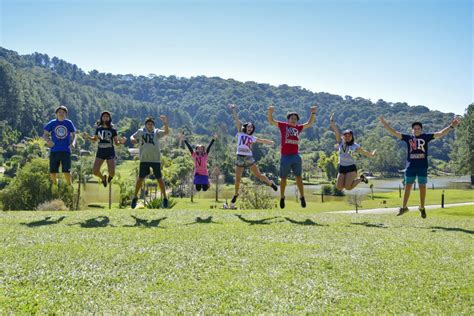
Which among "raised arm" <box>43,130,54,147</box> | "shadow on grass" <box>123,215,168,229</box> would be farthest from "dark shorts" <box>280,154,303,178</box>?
"raised arm" <box>43,130,54,147</box>

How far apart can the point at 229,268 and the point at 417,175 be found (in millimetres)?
8912

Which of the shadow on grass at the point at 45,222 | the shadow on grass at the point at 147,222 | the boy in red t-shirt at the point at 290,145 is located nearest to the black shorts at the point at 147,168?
the shadow on grass at the point at 147,222

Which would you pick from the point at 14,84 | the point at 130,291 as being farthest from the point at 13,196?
the point at 14,84

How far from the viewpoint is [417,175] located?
14.4 meters

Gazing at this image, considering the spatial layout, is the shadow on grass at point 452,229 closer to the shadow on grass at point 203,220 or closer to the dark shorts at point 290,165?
the dark shorts at point 290,165

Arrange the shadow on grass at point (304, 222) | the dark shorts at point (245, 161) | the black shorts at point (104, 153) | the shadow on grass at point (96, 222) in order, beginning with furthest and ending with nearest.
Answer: the dark shorts at point (245, 161)
the black shorts at point (104, 153)
the shadow on grass at point (304, 222)
the shadow on grass at point (96, 222)

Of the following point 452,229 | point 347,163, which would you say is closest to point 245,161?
point 347,163

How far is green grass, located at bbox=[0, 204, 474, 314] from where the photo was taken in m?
6.45

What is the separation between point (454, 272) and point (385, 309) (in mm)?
A: 2580

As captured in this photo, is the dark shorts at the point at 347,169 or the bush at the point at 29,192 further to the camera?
the bush at the point at 29,192

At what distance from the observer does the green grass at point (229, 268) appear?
6.45 m

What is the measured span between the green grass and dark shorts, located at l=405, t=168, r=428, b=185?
7.62ft

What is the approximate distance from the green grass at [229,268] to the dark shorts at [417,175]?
7.62ft

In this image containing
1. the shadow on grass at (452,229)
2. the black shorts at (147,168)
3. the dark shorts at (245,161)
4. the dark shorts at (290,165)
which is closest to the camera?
the shadow on grass at (452,229)
